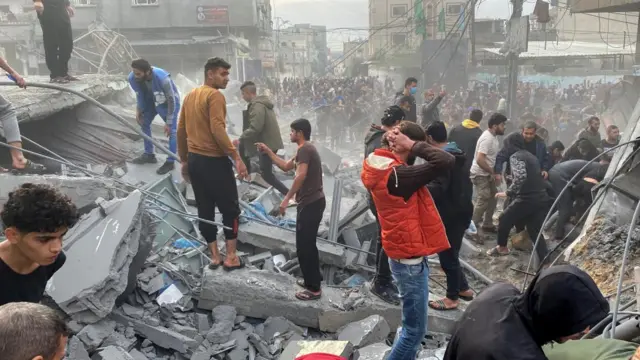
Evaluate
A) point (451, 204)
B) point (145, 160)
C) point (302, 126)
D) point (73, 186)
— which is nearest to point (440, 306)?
point (451, 204)

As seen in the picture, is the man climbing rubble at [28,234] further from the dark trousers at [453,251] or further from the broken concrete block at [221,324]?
the dark trousers at [453,251]

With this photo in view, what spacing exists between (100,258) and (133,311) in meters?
0.53

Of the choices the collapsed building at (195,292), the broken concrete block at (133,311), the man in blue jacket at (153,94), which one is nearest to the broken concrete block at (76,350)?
the collapsed building at (195,292)

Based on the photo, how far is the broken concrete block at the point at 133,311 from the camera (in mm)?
4176

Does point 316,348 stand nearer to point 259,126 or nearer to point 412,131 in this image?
point 412,131

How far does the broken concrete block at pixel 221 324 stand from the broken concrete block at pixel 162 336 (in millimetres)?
191

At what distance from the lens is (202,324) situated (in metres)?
4.24

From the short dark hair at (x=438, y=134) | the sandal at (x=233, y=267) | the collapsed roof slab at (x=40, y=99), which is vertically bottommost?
the sandal at (x=233, y=267)

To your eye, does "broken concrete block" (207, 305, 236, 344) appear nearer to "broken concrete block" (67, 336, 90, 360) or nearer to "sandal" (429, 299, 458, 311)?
"broken concrete block" (67, 336, 90, 360)

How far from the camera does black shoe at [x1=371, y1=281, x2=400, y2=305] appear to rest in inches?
176

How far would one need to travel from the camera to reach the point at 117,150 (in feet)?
27.5

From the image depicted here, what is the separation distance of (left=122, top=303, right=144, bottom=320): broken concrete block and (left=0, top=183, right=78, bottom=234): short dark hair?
2.14 metres

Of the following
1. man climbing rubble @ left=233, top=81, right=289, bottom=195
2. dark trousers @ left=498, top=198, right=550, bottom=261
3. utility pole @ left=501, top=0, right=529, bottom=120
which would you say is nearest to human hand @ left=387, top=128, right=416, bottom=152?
dark trousers @ left=498, top=198, right=550, bottom=261

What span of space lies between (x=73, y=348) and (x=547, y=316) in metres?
3.05
